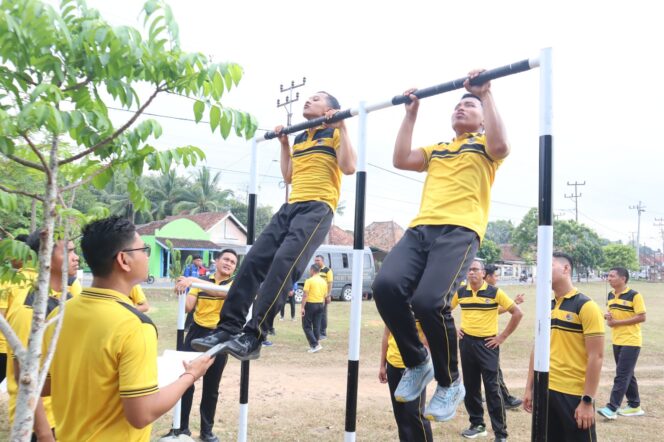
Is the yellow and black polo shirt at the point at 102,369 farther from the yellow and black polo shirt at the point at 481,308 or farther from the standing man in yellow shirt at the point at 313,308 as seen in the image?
the standing man in yellow shirt at the point at 313,308

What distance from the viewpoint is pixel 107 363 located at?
2.24 meters

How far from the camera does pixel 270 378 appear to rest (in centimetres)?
948

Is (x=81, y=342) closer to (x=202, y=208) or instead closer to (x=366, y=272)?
(x=366, y=272)

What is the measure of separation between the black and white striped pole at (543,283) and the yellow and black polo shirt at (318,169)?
1.78 meters

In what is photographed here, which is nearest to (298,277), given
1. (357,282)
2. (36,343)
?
(357,282)

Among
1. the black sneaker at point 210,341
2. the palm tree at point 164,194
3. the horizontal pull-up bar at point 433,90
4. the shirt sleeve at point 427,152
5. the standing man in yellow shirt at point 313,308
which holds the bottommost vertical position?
the standing man in yellow shirt at point 313,308

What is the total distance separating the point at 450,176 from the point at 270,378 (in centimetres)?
684

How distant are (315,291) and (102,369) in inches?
418

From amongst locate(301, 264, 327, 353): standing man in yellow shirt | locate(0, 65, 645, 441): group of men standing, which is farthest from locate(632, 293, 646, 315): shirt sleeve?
locate(301, 264, 327, 353): standing man in yellow shirt

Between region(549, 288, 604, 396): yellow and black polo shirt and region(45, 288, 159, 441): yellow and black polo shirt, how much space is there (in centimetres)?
344

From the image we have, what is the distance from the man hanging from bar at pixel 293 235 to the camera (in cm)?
387

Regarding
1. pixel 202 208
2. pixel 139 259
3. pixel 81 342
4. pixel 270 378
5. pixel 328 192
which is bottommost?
pixel 270 378

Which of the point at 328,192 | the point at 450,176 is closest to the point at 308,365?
the point at 328,192

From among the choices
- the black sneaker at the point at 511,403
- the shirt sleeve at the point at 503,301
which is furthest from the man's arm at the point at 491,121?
the black sneaker at the point at 511,403
